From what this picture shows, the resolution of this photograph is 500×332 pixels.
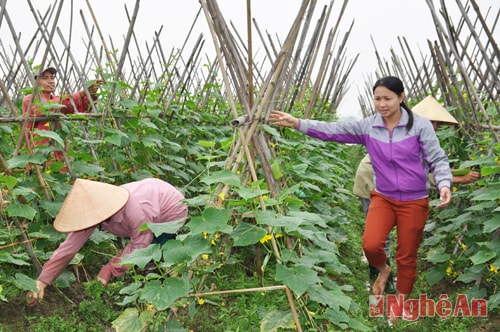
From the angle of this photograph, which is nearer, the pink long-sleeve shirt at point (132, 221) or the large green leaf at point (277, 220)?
the large green leaf at point (277, 220)

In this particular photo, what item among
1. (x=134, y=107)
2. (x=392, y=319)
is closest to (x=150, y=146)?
(x=134, y=107)

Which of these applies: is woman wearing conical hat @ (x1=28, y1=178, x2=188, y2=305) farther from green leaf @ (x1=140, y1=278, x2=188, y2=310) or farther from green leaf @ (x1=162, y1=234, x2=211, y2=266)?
green leaf @ (x1=140, y1=278, x2=188, y2=310)

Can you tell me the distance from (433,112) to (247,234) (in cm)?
252

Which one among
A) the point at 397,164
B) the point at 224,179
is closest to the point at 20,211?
the point at 224,179

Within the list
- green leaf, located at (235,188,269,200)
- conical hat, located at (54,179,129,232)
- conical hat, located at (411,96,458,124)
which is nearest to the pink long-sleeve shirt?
conical hat, located at (54,179,129,232)

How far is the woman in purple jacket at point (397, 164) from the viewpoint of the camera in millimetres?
3121

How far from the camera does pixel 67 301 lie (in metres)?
3.17

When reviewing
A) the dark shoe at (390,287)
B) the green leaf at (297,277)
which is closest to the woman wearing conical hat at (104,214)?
the green leaf at (297,277)

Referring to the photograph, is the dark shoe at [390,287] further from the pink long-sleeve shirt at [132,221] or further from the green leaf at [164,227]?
the green leaf at [164,227]

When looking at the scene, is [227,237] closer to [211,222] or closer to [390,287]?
[211,222]

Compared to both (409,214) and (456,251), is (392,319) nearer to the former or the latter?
(409,214)

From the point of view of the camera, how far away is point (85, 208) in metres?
2.69

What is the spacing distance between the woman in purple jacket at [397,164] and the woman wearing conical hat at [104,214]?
923mm

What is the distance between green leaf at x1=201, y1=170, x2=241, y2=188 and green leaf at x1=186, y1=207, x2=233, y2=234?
11 centimetres
